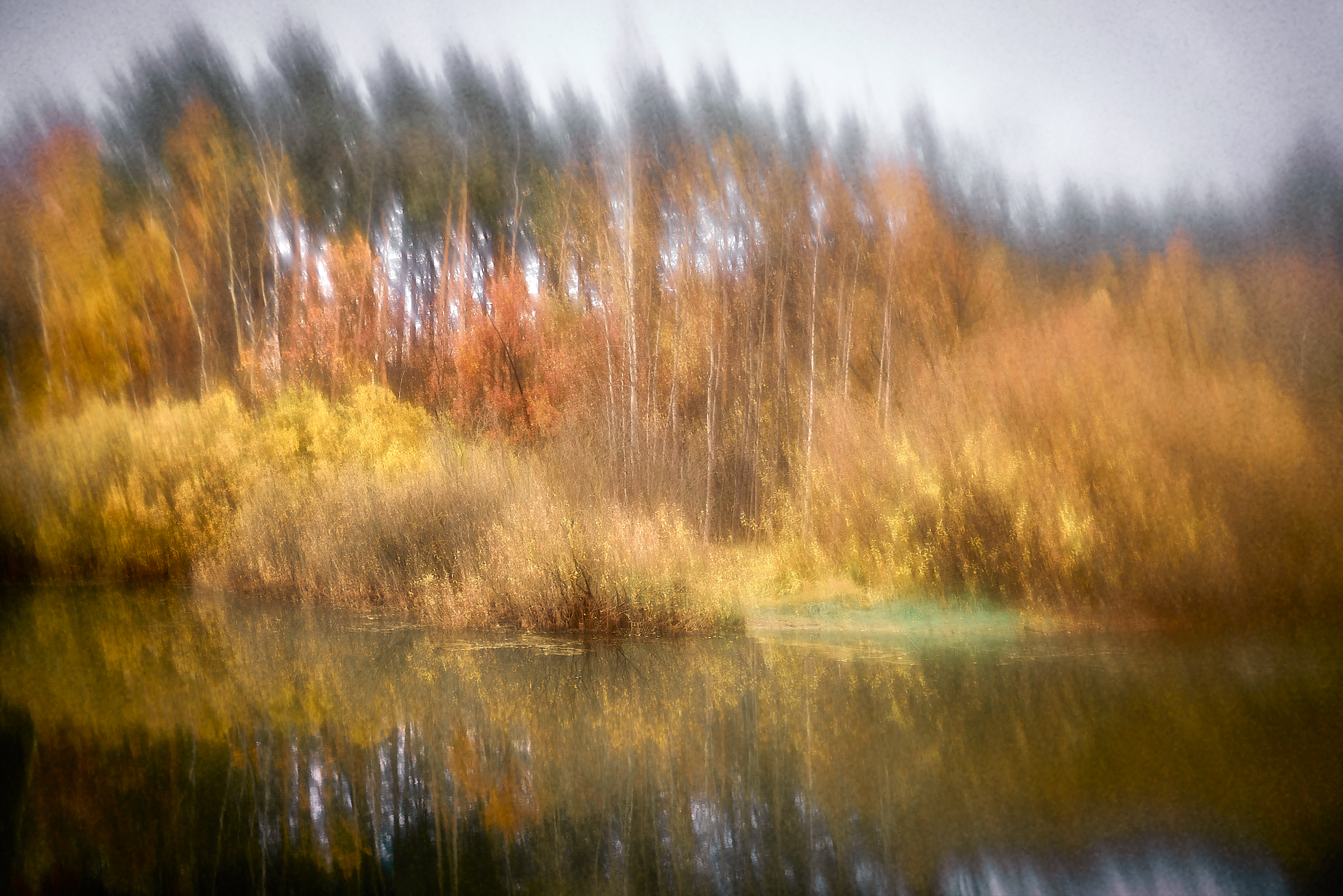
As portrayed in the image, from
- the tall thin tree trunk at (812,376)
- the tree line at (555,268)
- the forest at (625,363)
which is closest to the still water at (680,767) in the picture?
the forest at (625,363)

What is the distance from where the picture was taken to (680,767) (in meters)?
3.96

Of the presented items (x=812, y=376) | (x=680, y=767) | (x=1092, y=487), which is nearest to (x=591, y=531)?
(x=680, y=767)

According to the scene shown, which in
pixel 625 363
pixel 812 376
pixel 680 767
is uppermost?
pixel 625 363

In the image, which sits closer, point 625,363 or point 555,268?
point 625,363

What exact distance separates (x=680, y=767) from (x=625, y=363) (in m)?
5.34

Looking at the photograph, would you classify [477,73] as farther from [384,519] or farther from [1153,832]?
[1153,832]

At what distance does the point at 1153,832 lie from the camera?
10.9ft

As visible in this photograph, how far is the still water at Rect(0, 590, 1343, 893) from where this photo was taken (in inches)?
122

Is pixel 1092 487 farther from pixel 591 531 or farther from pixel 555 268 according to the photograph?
pixel 555 268

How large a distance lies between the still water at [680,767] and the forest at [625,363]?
0.84 meters

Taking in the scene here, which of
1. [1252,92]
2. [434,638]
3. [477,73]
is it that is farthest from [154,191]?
[1252,92]

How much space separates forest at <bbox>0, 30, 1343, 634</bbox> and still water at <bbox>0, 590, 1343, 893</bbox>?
84 centimetres

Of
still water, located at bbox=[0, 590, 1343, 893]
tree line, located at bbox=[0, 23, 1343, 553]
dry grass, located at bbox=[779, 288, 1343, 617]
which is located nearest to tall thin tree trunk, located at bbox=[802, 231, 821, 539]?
tree line, located at bbox=[0, 23, 1343, 553]

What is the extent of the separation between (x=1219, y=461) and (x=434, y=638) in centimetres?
540
